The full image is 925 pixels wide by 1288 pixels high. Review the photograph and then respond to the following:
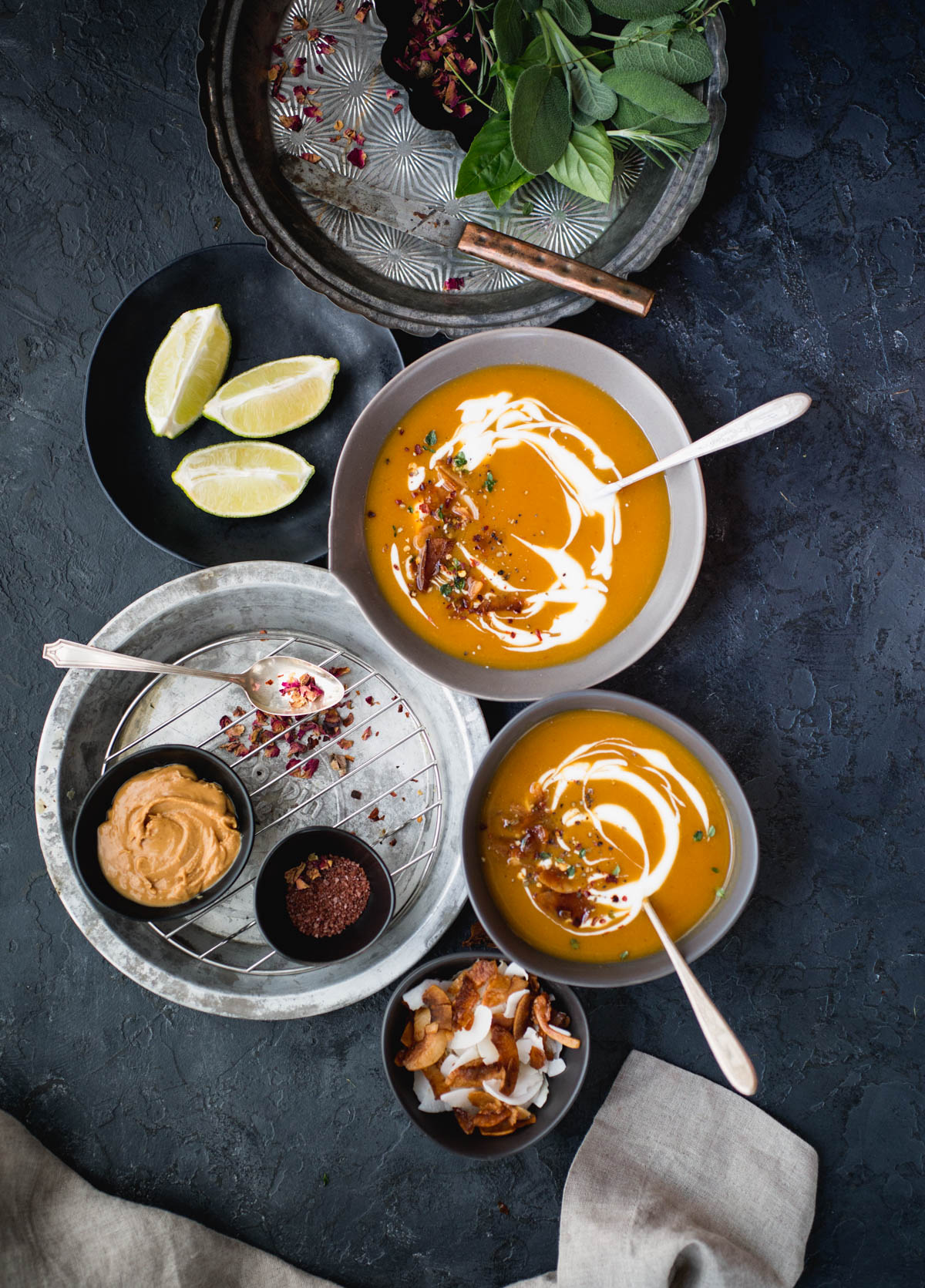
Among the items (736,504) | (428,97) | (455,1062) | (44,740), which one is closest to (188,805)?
(44,740)

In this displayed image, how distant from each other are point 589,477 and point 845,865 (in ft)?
4.36

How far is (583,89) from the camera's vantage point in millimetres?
1907

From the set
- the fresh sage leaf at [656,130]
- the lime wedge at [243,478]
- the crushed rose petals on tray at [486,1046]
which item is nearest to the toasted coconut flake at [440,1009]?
the crushed rose petals on tray at [486,1046]

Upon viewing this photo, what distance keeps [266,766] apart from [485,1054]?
0.96m

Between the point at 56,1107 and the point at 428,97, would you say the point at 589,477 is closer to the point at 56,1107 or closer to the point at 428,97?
the point at 428,97

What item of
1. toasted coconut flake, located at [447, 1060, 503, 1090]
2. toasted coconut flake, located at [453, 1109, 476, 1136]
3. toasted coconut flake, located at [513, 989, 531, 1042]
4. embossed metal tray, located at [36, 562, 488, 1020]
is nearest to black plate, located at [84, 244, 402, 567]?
embossed metal tray, located at [36, 562, 488, 1020]

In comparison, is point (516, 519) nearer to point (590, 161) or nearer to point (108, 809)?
point (590, 161)

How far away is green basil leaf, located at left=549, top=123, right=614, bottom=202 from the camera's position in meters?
1.92

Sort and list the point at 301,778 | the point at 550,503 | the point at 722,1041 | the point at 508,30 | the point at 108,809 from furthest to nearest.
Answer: the point at 301,778, the point at 108,809, the point at 550,503, the point at 508,30, the point at 722,1041

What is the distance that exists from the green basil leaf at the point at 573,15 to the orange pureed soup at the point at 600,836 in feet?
5.19

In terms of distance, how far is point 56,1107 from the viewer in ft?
7.84

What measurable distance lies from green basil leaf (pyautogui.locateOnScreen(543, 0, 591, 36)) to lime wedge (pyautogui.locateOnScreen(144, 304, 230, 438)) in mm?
1078

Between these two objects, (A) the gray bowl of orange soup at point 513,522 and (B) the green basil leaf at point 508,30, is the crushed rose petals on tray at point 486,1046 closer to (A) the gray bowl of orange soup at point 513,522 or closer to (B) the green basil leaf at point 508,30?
(A) the gray bowl of orange soup at point 513,522

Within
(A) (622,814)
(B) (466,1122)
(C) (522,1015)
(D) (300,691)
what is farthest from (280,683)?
(B) (466,1122)
